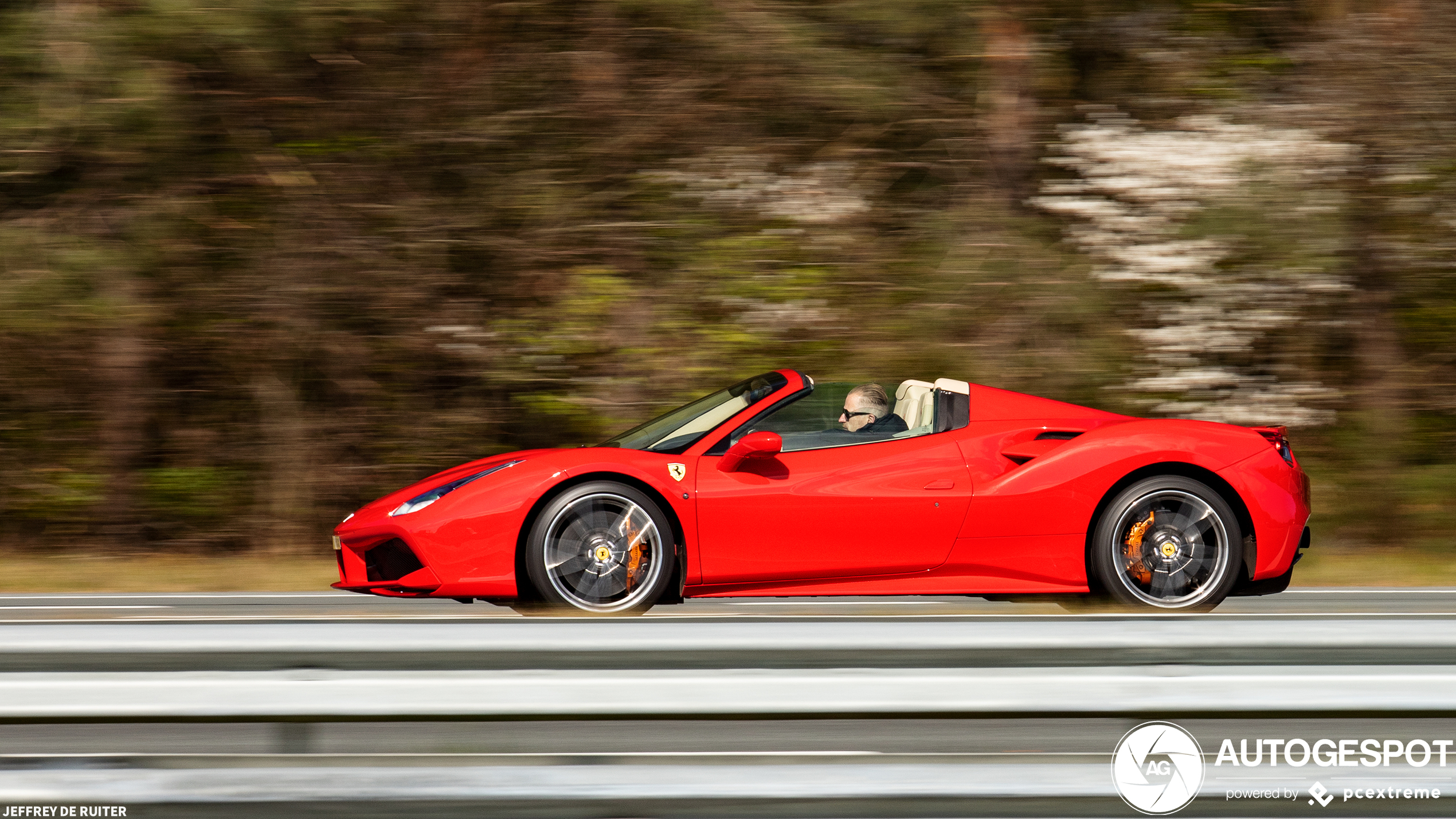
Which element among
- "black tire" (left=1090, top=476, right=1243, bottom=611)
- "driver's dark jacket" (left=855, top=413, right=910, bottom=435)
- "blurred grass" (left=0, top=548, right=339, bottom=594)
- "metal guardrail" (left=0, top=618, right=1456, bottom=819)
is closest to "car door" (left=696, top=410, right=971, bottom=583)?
"driver's dark jacket" (left=855, top=413, right=910, bottom=435)

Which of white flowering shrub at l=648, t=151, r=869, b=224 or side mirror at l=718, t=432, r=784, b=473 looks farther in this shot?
white flowering shrub at l=648, t=151, r=869, b=224

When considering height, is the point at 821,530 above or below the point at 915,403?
below

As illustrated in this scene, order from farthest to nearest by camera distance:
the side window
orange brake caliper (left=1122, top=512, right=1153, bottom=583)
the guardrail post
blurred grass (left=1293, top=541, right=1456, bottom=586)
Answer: blurred grass (left=1293, top=541, right=1456, bottom=586)
the side window
orange brake caliper (left=1122, top=512, right=1153, bottom=583)
the guardrail post

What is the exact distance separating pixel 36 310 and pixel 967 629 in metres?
8.54

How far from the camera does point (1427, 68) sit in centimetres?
979

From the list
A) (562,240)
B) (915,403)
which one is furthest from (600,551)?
(562,240)

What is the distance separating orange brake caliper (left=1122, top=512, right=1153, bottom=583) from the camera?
17.3 feet

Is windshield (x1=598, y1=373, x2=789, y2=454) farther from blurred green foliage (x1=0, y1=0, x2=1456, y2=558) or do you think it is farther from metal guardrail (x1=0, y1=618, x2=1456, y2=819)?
blurred green foliage (x1=0, y1=0, x2=1456, y2=558)

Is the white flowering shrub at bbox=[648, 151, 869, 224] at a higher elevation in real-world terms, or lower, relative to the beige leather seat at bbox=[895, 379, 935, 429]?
higher

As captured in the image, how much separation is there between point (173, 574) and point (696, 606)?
4.19 metres

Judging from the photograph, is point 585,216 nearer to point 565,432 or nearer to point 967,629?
point 565,432

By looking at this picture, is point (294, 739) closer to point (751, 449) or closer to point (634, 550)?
point (634, 550)

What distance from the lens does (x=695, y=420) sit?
5719 millimetres

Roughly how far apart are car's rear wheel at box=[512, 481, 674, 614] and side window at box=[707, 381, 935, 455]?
16.7 inches
